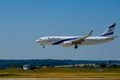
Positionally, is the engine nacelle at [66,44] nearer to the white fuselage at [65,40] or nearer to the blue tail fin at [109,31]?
the white fuselage at [65,40]

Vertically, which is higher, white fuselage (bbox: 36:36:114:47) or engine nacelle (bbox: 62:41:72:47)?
white fuselage (bbox: 36:36:114:47)

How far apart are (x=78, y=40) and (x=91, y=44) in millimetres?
4843

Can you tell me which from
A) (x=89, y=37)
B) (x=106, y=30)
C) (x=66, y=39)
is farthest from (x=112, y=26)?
(x=66, y=39)

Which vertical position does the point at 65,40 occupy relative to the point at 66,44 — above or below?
above

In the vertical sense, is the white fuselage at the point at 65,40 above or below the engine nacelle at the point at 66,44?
above

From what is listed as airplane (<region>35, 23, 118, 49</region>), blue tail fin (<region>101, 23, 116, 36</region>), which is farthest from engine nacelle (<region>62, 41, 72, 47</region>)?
blue tail fin (<region>101, 23, 116, 36</region>)

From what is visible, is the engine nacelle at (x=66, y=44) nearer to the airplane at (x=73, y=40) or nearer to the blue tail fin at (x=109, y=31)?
the airplane at (x=73, y=40)

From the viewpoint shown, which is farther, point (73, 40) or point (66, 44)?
point (73, 40)

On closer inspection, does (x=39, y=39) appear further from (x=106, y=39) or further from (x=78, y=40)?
(x=106, y=39)

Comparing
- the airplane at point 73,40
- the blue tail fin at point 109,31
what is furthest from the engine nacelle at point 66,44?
the blue tail fin at point 109,31

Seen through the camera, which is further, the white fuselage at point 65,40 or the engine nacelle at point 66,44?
the white fuselage at point 65,40

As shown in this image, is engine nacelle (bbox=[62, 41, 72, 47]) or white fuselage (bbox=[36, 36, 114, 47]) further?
white fuselage (bbox=[36, 36, 114, 47])

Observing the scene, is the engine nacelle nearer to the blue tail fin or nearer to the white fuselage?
the white fuselage

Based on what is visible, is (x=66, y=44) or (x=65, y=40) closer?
(x=66, y=44)
